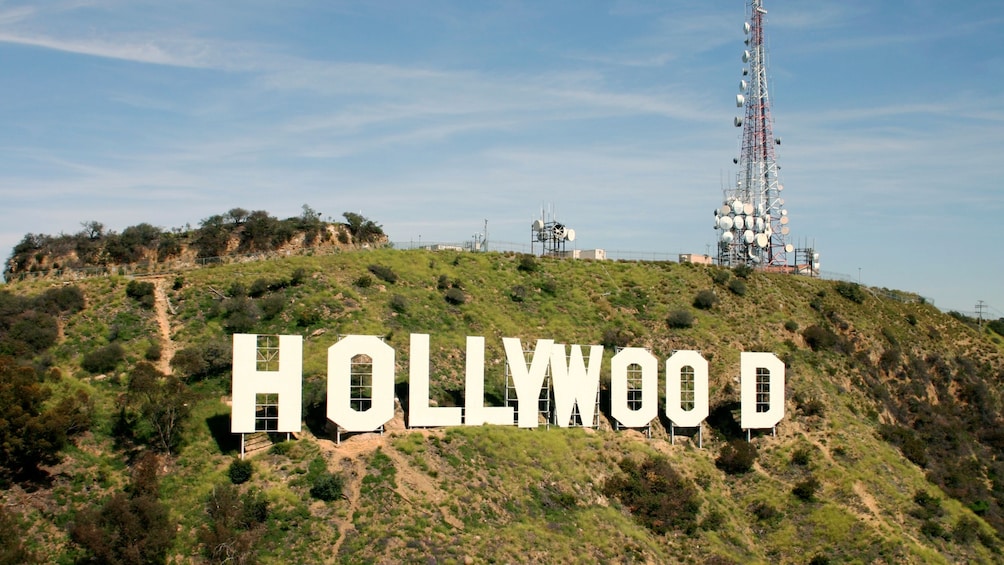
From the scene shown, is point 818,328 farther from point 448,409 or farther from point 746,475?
point 448,409

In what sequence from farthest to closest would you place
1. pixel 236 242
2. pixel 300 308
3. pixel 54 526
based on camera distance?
pixel 236 242 < pixel 300 308 < pixel 54 526

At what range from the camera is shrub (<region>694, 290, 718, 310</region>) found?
3401 inches

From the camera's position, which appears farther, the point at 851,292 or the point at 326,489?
the point at 851,292

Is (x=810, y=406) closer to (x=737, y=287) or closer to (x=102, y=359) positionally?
(x=737, y=287)

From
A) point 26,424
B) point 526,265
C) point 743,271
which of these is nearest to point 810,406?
point 743,271

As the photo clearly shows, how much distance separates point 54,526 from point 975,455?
69055 millimetres

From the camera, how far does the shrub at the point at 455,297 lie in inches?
3125

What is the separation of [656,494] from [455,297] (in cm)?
2535

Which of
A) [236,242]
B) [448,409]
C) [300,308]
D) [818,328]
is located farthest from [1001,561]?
[236,242]

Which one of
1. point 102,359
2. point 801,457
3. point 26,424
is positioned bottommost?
point 801,457

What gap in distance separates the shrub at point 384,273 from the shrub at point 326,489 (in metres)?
28.4

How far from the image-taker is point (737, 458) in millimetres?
68188

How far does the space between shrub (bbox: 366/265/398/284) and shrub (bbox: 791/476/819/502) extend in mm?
35120

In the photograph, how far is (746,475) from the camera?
68.0 metres
